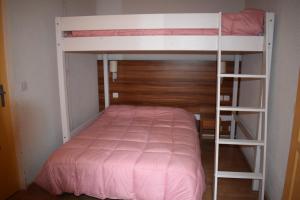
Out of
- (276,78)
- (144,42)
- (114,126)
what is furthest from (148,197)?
(276,78)

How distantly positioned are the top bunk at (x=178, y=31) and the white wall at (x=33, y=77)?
449 mm

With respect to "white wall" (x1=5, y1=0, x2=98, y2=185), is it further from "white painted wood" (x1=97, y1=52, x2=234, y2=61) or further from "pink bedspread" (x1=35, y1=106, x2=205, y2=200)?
"white painted wood" (x1=97, y1=52, x2=234, y2=61)

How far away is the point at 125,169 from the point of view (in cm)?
187

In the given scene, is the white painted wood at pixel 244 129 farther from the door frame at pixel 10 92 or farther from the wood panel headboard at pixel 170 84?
the door frame at pixel 10 92

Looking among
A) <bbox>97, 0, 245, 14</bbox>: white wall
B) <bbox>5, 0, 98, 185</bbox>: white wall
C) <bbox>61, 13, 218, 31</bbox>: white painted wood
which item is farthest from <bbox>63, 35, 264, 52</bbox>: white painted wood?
<bbox>97, 0, 245, 14</bbox>: white wall

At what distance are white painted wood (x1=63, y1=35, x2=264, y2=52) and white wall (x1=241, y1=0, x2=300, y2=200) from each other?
0.21 m

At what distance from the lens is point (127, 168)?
1869 mm

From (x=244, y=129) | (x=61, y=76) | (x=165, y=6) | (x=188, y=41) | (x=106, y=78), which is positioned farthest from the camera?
(x=106, y=78)

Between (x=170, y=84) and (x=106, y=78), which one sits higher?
(x=106, y=78)

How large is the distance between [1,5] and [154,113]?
88.6 inches

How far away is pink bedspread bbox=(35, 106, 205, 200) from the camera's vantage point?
5.94 feet

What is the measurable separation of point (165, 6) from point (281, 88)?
2431 millimetres

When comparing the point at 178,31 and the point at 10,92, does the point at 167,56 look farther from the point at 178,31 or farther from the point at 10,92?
the point at 10,92

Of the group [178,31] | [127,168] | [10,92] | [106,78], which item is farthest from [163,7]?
[127,168]
